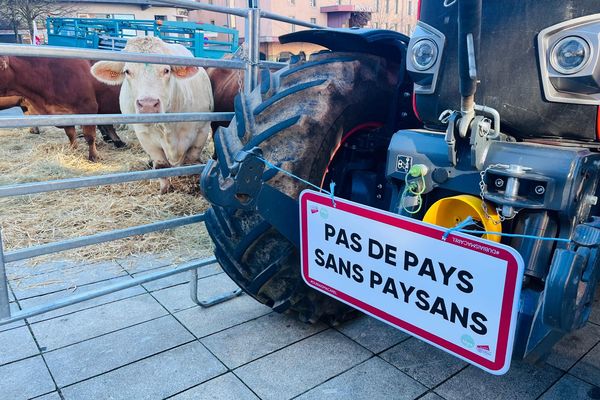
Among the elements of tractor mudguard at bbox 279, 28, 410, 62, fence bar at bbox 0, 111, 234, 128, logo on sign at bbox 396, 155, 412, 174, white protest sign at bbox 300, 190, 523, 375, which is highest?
tractor mudguard at bbox 279, 28, 410, 62

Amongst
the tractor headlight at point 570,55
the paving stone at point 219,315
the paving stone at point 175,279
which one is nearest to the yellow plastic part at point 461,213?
the tractor headlight at point 570,55

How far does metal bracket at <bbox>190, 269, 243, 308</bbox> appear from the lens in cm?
255

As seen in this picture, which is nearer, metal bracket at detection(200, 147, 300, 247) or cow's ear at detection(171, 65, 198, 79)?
metal bracket at detection(200, 147, 300, 247)

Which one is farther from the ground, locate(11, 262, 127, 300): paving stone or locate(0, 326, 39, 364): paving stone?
locate(0, 326, 39, 364): paving stone

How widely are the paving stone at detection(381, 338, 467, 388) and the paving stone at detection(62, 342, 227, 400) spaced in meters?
0.77

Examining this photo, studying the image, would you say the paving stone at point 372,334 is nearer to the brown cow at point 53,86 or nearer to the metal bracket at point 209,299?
Result: the metal bracket at point 209,299

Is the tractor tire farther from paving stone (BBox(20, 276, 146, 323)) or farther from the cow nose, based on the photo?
the cow nose

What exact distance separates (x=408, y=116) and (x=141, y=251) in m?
2.22

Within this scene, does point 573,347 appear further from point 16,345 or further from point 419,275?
point 16,345

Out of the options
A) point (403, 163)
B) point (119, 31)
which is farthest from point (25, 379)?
point (119, 31)

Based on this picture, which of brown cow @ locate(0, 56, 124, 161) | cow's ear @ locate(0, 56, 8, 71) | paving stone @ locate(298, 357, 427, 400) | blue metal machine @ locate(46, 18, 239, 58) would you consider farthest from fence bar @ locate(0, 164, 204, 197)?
blue metal machine @ locate(46, 18, 239, 58)

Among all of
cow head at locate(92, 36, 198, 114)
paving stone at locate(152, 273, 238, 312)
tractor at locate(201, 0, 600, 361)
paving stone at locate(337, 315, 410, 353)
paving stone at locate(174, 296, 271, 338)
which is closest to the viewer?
tractor at locate(201, 0, 600, 361)

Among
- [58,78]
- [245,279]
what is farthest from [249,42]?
[58,78]

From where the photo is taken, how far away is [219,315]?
8.29ft
